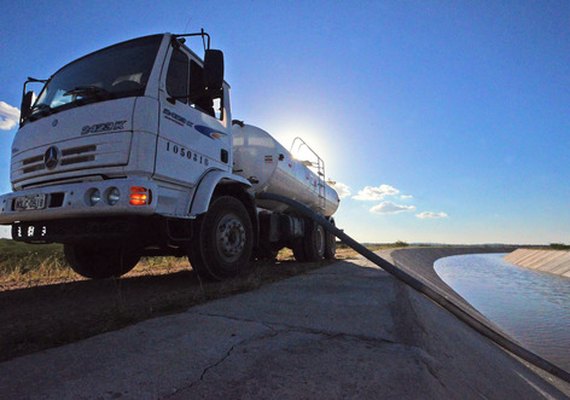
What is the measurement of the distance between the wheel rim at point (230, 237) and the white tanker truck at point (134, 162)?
0.02 meters

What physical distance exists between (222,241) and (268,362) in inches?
121

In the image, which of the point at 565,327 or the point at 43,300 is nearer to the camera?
the point at 43,300

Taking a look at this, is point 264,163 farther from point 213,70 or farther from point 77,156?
point 77,156

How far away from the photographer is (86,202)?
11.8ft

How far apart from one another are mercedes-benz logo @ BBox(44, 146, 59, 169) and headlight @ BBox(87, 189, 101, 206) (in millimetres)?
805

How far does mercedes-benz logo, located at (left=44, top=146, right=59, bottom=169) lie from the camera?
402cm

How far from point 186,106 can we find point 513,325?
28.1ft

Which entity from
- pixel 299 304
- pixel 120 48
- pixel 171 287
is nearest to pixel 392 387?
pixel 299 304

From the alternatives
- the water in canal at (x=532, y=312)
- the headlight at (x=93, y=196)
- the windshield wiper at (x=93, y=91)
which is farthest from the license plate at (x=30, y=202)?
the water in canal at (x=532, y=312)

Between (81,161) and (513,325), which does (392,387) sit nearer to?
(81,161)

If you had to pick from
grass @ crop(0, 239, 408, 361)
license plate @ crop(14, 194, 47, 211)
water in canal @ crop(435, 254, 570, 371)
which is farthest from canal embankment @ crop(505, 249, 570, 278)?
license plate @ crop(14, 194, 47, 211)

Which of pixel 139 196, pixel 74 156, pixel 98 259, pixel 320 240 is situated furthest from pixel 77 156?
pixel 320 240

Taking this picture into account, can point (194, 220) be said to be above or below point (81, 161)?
below

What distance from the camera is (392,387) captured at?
1.68 meters
